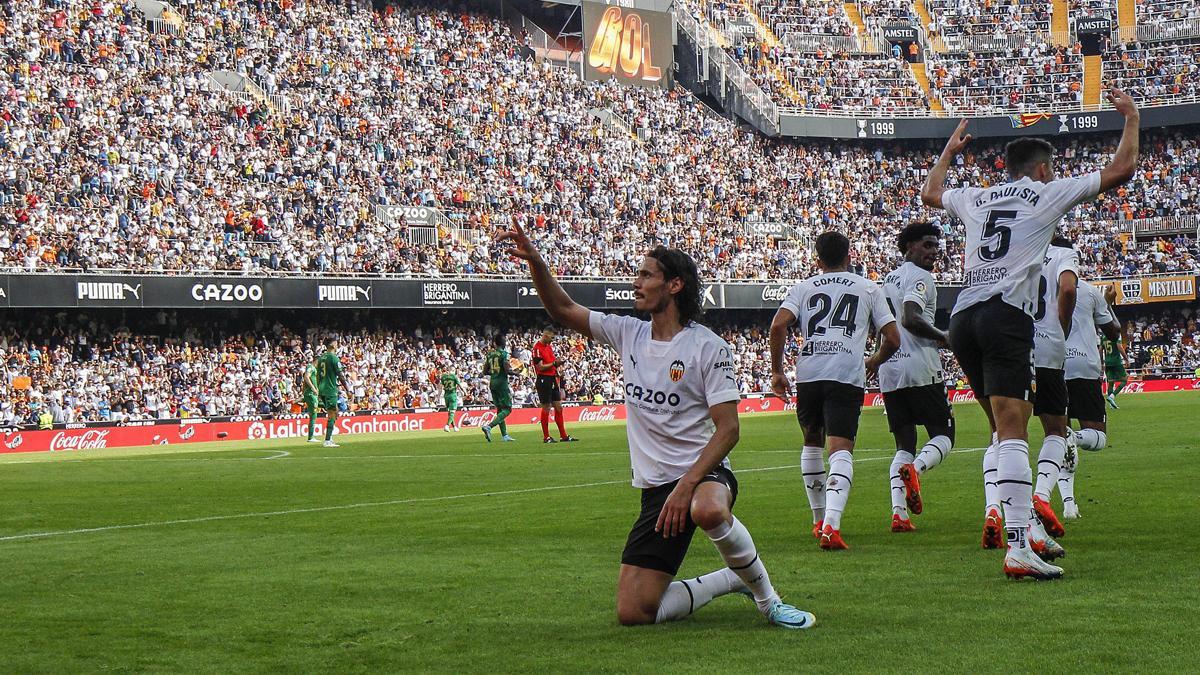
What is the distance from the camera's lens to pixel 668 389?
22.9ft

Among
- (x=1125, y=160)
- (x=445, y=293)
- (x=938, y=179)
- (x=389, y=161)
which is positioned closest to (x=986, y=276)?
(x=938, y=179)

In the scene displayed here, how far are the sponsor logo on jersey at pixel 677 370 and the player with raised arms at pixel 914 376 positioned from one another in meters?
4.29

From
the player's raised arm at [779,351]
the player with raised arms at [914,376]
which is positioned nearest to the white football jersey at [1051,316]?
the player with raised arms at [914,376]

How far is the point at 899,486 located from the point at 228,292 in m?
34.4

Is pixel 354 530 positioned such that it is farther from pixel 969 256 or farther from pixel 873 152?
pixel 873 152

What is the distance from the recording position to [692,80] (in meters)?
65.6

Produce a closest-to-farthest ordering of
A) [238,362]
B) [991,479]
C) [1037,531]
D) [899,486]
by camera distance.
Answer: [1037,531], [991,479], [899,486], [238,362]

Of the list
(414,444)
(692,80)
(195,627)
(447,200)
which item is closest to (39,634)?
(195,627)

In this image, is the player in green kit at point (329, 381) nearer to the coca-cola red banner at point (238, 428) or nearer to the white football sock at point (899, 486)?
the coca-cola red banner at point (238, 428)

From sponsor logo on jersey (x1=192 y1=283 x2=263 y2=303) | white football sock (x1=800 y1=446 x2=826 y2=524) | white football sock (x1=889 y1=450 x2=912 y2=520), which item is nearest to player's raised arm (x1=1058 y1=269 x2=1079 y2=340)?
white football sock (x1=889 y1=450 x2=912 y2=520)

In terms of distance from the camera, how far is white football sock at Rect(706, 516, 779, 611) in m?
6.67

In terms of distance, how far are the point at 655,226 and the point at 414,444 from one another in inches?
1085

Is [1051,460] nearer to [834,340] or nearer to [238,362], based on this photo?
[834,340]

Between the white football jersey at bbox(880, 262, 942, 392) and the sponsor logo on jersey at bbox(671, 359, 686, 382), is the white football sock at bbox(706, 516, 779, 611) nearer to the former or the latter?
the sponsor logo on jersey at bbox(671, 359, 686, 382)
